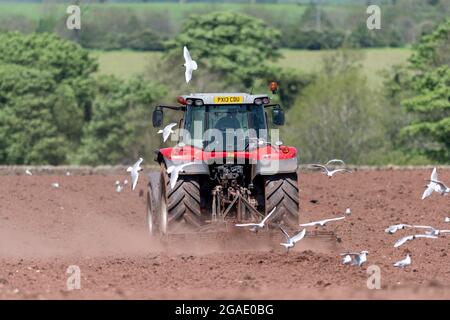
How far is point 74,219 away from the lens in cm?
2041

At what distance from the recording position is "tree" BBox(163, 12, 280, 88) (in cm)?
6100

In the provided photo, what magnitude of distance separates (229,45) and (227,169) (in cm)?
4916

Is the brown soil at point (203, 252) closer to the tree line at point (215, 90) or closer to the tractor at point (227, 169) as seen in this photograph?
the tractor at point (227, 169)

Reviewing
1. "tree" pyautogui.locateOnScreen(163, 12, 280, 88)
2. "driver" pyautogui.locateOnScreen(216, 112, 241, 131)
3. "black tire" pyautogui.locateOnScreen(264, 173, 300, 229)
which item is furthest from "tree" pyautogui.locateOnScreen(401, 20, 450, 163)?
"black tire" pyautogui.locateOnScreen(264, 173, 300, 229)

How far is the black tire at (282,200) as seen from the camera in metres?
14.7

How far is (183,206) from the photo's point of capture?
1466 cm

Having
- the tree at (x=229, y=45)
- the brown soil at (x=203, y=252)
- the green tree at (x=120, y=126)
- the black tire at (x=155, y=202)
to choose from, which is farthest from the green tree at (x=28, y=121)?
the black tire at (x=155, y=202)

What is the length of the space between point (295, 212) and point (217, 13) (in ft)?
172

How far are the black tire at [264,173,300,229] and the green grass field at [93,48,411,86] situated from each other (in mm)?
50692

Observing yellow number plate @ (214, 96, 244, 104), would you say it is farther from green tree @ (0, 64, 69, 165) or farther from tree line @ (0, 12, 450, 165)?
green tree @ (0, 64, 69, 165)

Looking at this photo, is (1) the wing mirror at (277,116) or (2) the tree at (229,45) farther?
(2) the tree at (229,45)

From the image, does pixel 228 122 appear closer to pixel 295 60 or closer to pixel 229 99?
pixel 229 99
